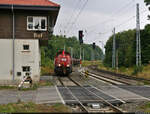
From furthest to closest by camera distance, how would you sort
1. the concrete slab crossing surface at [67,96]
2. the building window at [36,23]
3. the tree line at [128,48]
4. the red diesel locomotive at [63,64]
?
the tree line at [128,48] < the red diesel locomotive at [63,64] < the building window at [36,23] < the concrete slab crossing surface at [67,96]

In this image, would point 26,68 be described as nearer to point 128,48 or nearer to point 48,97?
point 48,97

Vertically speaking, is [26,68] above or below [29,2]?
below

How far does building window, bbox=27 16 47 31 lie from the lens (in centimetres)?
2498

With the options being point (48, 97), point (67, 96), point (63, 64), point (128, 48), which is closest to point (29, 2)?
point (63, 64)

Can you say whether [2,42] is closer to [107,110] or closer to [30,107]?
[30,107]

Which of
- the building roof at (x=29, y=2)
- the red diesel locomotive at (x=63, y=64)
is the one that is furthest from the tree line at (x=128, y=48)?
the building roof at (x=29, y=2)

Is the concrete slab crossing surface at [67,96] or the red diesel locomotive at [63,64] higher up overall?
the red diesel locomotive at [63,64]

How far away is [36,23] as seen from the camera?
82.3 ft

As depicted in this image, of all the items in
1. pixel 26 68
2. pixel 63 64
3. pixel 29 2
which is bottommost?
pixel 26 68

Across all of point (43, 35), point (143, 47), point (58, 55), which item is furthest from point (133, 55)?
point (43, 35)

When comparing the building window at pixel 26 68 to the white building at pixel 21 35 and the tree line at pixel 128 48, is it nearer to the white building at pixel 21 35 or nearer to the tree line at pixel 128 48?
the white building at pixel 21 35

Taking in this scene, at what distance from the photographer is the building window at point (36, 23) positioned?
984 inches

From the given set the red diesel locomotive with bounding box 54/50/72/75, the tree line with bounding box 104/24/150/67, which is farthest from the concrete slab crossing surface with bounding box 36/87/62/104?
the tree line with bounding box 104/24/150/67

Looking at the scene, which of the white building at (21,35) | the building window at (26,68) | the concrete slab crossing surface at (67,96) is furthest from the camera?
the building window at (26,68)
